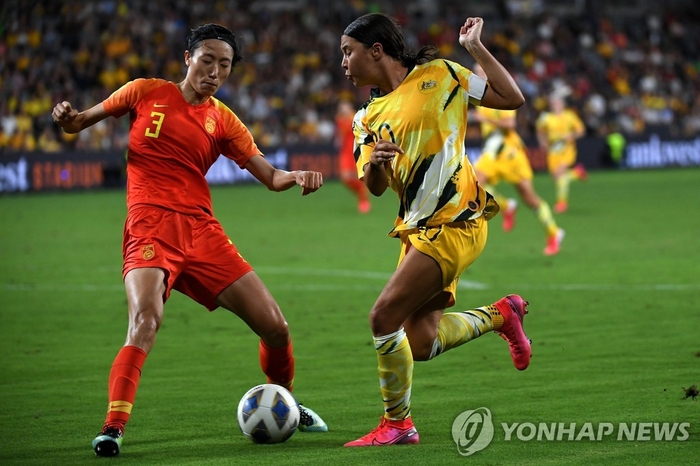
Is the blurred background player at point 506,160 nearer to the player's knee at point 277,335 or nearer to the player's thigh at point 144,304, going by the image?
the player's knee at point 277,335

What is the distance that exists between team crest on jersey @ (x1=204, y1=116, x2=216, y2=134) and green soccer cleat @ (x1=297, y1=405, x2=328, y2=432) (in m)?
1.69

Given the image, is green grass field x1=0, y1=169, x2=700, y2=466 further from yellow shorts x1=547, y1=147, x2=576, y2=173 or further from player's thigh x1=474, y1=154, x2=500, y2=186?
yellow shorts x1=547, y1=147, x2=576, y2=173

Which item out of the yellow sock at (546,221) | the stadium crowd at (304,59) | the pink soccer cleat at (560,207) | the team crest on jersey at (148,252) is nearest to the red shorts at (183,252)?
the team crest on jersey at (148,252)

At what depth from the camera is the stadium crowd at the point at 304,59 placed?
30375 mm

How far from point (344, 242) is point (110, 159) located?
13.6m

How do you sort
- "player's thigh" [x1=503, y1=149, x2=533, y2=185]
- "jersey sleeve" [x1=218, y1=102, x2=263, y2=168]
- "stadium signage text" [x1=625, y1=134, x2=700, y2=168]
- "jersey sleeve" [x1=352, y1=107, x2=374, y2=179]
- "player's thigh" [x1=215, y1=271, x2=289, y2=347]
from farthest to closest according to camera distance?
"stadium signage text" [x1=625, y1=134, x2=700, y2=168] → "player's thigh" [x1=503, y1=149, x2=533, y2=185] → "jersey sleeve" [x1=218, y1=102, x2=263, y2=168] → "player's thigh" [x1=215, y1=271, x2=289, y2=347] → "jersey sleeve" [x1=352, y1=107, x2=374, y2=179]

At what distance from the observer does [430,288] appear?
19.4ft

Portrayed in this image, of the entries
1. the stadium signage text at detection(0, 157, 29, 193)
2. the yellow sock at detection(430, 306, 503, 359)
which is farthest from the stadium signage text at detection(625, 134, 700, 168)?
the yellow sock at detection(430, 306, 503, 359)

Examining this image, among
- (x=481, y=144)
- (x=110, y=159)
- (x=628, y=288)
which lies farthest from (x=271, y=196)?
(x=628, y=288)

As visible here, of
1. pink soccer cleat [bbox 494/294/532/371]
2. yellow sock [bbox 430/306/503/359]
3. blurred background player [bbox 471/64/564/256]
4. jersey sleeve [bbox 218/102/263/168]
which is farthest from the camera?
blurred background player [bbox 471/64/564/256]

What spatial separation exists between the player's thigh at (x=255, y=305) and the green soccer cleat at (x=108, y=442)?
1.02m

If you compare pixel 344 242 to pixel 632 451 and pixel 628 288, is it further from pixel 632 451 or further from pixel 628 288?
pixel 632 451

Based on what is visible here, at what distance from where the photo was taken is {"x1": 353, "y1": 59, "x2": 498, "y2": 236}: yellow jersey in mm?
5922

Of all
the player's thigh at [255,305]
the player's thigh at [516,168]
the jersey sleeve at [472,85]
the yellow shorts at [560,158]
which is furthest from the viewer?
the yellow shorts at [560,158]
